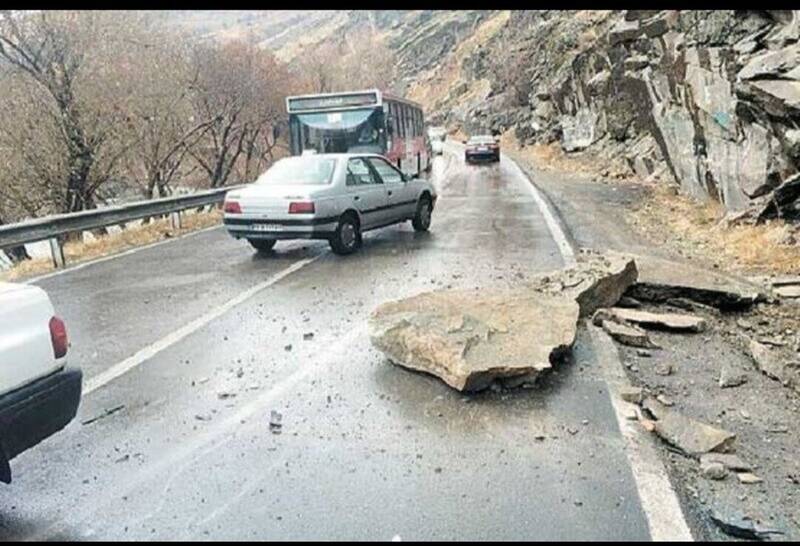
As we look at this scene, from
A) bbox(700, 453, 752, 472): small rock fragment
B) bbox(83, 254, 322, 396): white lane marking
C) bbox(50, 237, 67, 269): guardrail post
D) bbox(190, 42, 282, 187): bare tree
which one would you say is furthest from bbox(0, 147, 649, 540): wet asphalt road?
bbox(190, 42, 282, 187): bare tree

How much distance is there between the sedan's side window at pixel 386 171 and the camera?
12.3 metres

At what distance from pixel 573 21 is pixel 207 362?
43456 mm

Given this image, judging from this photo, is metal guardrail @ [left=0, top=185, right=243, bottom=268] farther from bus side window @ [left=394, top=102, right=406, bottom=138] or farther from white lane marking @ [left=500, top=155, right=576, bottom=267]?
bus side window @ [left=394, top=102, right=406, bottom=138]

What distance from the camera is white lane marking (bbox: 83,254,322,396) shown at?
18.5 ft

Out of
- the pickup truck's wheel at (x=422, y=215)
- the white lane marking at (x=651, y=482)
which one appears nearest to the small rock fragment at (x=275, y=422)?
the white lane marking at (x=651, y=482)

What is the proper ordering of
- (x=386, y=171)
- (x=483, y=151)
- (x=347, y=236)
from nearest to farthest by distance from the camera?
(x=347, y=236)
(x=386, y=171)
(x=483, y=151)

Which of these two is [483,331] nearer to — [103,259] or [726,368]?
[726,368]

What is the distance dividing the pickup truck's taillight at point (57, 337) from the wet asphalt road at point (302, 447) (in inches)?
28.7

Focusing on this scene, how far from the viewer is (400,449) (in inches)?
169

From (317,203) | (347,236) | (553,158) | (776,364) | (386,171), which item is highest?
(386,171)

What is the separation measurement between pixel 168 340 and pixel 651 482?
453cm

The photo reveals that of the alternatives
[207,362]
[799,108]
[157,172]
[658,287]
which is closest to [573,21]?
[157,172]

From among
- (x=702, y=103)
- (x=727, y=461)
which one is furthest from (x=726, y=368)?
(x=702, y=103)

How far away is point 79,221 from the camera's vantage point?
1173 cm
